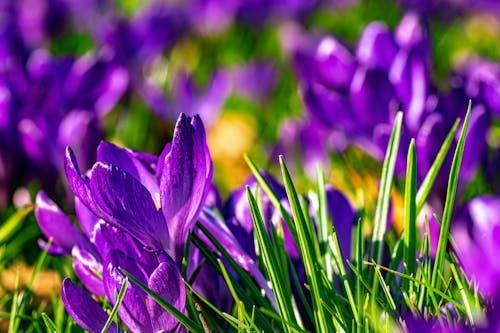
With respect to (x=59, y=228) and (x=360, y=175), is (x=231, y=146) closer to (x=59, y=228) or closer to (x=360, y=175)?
(x=360, y=175)

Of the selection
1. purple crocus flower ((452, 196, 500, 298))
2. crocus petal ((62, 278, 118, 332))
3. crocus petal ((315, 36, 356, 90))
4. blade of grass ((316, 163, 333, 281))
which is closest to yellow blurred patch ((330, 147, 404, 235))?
crocus petal ((315, 36, 356, 90))

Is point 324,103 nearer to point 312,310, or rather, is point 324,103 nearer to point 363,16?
point 312,310

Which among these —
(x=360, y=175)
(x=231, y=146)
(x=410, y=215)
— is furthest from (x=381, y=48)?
(x=231, y=146)

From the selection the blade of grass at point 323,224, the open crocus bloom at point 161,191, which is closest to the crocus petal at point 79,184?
the open crocus bloom at point 161,191

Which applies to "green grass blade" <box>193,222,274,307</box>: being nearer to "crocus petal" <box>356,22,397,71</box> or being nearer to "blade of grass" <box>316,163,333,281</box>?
"blade of grass" <box>316,163,333,281</box>

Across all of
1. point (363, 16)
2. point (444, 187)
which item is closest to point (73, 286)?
point (444, 187)
